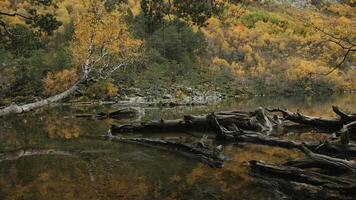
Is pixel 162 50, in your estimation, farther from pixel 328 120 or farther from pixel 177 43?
pixel 328 120

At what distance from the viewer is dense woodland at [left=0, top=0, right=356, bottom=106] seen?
1991 cm

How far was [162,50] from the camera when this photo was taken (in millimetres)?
80250

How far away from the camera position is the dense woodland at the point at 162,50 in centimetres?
1991

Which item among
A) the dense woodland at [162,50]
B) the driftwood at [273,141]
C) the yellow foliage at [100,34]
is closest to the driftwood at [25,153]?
the driftwood at [273,141]

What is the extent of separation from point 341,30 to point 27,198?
15562 mm

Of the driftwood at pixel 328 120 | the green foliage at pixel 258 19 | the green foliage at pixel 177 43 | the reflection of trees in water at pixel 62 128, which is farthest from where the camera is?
the green foliage at pixel 258 19

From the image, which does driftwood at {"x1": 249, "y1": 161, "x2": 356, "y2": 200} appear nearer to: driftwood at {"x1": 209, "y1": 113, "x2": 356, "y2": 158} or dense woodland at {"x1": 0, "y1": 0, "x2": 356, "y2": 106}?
driftwood at {"x1": 209, "y1": 113, "x2": 356, "y2": 158}

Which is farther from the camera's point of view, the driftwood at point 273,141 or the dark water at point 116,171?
the driftwood at point 273,141

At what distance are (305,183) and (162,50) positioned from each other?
233 feet

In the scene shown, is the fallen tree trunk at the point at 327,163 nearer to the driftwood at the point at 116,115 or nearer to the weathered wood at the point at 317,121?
the weathered wood at the point at 317,121

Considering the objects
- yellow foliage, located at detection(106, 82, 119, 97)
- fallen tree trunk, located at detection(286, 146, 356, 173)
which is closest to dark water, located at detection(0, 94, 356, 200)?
fallen tree trunk, located at detection(286, 146, 356, 173)

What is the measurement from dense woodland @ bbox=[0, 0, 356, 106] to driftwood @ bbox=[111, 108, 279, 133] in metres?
4.77

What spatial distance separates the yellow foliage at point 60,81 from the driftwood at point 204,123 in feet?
92.1

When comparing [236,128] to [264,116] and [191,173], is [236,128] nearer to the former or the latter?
[264,116]
